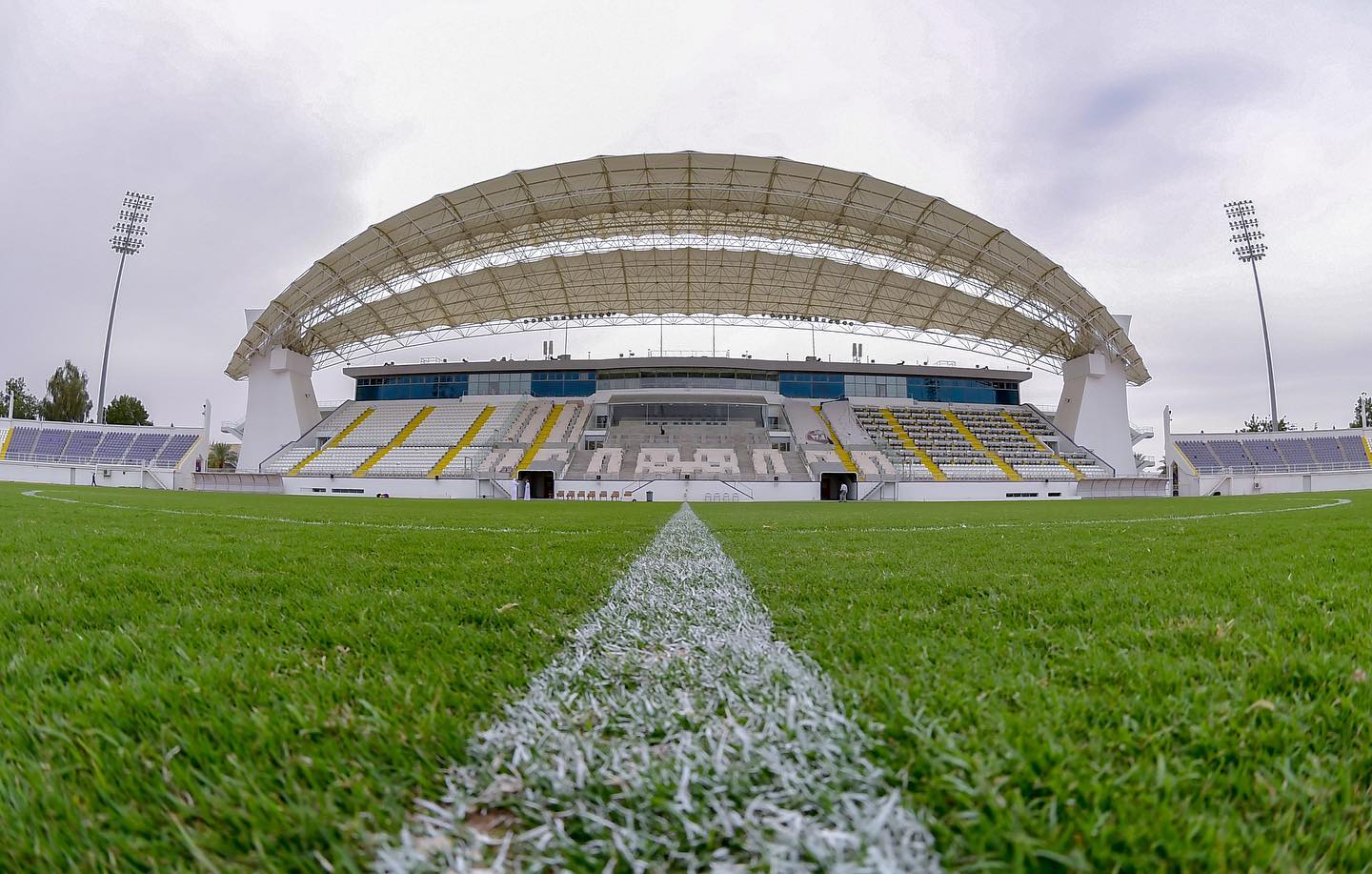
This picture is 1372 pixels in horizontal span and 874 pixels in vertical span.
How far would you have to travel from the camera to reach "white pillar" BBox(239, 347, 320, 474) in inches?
1231

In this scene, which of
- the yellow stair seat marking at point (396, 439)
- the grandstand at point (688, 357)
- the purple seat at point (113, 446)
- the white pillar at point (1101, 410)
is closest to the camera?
the grandstand at point (688, 357)

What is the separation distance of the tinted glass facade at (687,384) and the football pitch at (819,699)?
35.7 metres

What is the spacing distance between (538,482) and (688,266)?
14030mm

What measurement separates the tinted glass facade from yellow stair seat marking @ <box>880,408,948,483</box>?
3.03 meters

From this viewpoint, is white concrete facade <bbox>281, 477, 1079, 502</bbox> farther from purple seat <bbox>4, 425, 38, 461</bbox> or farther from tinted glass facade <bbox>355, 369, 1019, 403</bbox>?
purple seat <bbox>4, 425, 38, 461</bbox>

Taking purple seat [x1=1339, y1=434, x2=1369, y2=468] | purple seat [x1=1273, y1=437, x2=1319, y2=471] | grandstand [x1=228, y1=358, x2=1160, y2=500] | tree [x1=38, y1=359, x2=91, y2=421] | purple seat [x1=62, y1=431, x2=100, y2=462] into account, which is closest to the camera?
grandstand [x1=228, y1=358, x2=1160, y2=500]

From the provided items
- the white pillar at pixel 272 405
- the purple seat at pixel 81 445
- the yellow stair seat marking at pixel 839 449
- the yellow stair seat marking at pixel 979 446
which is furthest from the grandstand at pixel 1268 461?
the purple seat at pixel 81 445

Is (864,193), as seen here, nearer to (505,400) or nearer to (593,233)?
(593,233)

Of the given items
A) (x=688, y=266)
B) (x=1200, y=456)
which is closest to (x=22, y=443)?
(x=688, y=266)

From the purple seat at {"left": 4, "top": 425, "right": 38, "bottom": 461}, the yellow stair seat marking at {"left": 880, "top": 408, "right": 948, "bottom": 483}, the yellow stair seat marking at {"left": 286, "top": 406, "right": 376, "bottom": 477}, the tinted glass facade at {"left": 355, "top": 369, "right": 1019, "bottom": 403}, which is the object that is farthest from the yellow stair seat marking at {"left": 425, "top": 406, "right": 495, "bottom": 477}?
the yellow stair seat marking at {"left": 880, "top": 408, "right": 948, "bottom": 483}

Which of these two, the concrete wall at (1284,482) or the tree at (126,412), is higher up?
the tree at (126,412)

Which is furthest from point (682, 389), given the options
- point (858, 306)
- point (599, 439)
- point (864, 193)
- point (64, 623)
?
point (64, 623)

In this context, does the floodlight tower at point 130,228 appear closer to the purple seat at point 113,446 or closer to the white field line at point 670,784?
the purple seat at point 113,446

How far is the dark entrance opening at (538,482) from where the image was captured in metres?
31.0
